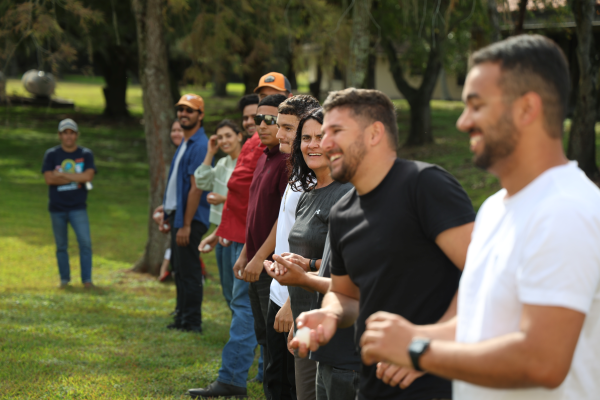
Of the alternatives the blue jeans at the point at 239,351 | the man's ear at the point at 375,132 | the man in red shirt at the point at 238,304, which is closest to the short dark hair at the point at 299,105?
the man in red shirt at the point at 238,304

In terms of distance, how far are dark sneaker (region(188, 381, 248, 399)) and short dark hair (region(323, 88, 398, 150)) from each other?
3113 mm

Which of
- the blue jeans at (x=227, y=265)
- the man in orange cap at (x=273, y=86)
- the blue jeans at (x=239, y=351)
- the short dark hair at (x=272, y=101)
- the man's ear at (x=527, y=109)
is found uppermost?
the man in orange cap at (x=273, y=86)

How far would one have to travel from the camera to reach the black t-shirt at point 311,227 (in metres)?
3.17

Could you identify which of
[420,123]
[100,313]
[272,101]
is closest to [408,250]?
[272,101]

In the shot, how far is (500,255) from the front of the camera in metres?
1.63

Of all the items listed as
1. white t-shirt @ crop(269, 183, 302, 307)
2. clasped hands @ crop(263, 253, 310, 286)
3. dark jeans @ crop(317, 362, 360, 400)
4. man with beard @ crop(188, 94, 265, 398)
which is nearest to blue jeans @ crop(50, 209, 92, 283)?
man with beard @ crop(188, 94, 265, 398)

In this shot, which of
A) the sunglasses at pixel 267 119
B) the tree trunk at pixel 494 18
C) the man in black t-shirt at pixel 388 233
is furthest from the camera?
the tree trunk at pixel 494 18

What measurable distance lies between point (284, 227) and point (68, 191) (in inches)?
224

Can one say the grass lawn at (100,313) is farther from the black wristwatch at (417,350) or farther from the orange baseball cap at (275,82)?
the black wristwatch at (417,350)

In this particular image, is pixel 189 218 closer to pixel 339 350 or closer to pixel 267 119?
pixel 267 119

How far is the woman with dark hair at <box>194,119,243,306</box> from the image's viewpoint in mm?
5992

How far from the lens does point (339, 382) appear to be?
277cm

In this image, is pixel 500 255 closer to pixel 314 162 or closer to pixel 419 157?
pixel 314 162

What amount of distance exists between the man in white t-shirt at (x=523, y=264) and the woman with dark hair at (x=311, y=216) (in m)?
1.42
